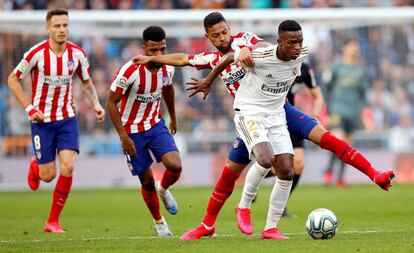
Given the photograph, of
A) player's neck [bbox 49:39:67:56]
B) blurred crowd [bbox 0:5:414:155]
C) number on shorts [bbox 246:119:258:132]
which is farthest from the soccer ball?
blurred crowd [bbox 0:5:414:155]

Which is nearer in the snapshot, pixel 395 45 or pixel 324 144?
pixel 324 144

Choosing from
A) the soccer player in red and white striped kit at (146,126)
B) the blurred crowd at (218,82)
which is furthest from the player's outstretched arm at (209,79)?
the blurred crowd at (218,82)

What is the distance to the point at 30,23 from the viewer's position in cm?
2155

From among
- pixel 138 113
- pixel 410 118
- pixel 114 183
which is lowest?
pixel 114 183

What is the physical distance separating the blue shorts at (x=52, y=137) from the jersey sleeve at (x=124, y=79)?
171cm

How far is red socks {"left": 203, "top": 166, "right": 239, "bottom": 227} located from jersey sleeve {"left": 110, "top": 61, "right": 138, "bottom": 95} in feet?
5.19

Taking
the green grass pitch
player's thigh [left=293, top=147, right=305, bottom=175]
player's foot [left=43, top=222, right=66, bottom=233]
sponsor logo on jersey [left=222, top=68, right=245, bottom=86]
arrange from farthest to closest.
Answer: player's thigh [left=293, top=147, right=305, bottom=175] → player's foot [left=43, top=222, right=66, bottom=233] → sponsor logo on jersey [left=222, top=68, right=245, bottom=86] → the green grass pitch

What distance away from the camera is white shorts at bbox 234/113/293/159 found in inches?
382

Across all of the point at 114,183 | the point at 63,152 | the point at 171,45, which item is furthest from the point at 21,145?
the point at 63,152

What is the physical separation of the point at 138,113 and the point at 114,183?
11.3 metres

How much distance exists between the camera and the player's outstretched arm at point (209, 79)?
31.4ft

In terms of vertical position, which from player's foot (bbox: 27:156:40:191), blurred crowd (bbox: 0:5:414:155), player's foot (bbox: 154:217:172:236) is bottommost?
blurred crowd (bbox: 0:5:414:155)

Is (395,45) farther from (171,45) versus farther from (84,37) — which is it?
(84,37)

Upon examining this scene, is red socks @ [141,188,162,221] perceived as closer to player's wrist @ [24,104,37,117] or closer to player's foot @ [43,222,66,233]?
player's foot @ [43,222,66,233]
